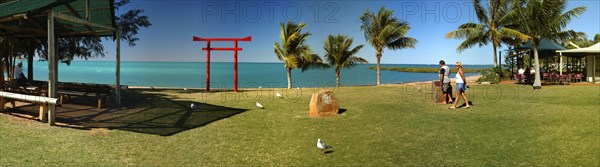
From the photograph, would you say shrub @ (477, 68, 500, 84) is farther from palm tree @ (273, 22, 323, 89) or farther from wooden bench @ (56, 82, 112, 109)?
wooden bench @ (56, 82, 112, 109)

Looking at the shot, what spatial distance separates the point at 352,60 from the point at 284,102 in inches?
529

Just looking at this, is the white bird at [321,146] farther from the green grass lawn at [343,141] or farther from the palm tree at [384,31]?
the palm tree at [384,31]

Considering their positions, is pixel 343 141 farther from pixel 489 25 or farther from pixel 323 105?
pixel 489 25

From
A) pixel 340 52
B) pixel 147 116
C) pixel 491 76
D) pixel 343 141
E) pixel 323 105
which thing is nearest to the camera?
pixel 343 141

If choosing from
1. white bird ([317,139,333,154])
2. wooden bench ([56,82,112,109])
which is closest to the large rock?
white bird ([317,139,333,154])

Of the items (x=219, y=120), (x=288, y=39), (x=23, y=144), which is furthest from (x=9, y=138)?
(x=288, y=39)

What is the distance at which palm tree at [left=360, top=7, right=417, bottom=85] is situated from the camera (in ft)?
80.3

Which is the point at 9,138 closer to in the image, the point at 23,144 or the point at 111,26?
the point at 23,144

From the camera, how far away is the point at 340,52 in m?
25.1

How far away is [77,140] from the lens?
269 inches

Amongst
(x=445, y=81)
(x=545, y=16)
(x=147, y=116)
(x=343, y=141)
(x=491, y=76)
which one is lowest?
(x=343, y=141)

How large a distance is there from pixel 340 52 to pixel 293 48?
383 cm

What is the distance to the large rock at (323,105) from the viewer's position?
981 cm

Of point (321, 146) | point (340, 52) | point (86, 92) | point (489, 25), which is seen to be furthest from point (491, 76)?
point (86, 92)
